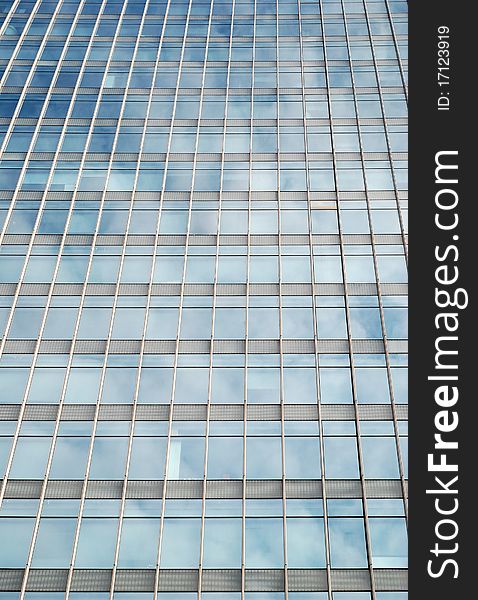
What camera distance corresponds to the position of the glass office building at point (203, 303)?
2800 cm

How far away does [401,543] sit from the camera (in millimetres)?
27812

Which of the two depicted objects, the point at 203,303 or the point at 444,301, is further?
the point at 203,303

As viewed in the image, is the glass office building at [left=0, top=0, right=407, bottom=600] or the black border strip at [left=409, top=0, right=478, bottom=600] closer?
the black border strip at [left=409, top=0, right=478, bottom=600]

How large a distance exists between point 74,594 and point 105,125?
91.4 ft

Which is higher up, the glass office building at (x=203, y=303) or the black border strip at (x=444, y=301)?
the black border strip at (x=444, y=301)

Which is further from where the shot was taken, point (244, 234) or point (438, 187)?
point (244, 234)

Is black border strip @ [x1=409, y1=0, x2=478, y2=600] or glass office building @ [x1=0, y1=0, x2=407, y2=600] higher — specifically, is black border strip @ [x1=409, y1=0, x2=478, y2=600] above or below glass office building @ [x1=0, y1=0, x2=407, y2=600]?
above

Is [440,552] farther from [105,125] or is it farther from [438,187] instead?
[105,125]

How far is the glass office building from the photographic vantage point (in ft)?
91.9

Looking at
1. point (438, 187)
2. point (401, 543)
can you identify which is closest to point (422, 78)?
point (438, 187)

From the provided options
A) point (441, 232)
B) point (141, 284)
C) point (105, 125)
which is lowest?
point (141, 284)

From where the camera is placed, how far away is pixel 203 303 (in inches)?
1398

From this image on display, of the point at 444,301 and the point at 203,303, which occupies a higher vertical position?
the point at 444,301

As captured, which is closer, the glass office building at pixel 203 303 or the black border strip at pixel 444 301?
the black border strip at pixel 444 301
